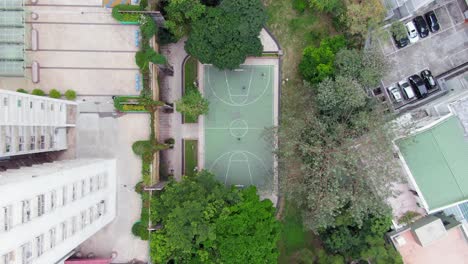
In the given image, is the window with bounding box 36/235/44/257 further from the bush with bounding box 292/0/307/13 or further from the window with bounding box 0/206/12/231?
the bush with bounding box 292/0/307/13

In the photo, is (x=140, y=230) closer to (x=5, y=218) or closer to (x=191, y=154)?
(x=191, y=154)

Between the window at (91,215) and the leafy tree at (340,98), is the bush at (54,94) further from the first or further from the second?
the leafy tree at (340,98)

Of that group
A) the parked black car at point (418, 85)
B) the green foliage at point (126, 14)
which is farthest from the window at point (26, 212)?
the parked black car at point (418, 85)

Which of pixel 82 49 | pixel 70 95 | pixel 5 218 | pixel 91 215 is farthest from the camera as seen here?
pixel 82 49

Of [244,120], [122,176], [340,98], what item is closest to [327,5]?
[340,98]

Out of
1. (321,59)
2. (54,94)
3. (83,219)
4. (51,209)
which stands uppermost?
(54,94)

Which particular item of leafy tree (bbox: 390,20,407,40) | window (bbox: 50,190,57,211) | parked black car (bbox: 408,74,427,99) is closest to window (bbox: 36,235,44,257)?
window (bbox: 50,190,57,211)

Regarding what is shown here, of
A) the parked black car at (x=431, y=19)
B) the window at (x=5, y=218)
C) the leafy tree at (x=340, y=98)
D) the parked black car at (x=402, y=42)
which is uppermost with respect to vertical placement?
the parked black car at (x=431, y=19)
